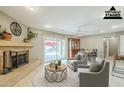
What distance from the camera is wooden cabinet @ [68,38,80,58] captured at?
1009cm

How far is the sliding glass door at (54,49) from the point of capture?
826 cm

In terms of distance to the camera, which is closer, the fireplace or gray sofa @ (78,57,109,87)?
gray sofa @ (78,57,109,87)

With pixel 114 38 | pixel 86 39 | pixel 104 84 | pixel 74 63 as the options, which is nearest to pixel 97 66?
pixel 104 84

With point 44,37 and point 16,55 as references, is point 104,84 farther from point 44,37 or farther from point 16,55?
point 44,37

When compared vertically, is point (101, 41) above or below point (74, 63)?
above

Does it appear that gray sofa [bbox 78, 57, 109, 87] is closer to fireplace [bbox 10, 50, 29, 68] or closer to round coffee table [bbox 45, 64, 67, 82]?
→ round coffee table [bbox 45, 64, 67, 82]

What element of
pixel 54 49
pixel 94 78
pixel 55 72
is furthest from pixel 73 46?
pixel 94 78

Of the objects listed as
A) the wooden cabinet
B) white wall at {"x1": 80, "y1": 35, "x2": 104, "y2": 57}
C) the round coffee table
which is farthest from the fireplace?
white wall at {"x1": 80, "y1": 35, "x2": 104, "y2": 57}

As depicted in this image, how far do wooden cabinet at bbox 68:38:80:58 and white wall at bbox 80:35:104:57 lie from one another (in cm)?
59

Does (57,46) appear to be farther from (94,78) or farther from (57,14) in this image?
(94,78)

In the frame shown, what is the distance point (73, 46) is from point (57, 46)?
2.13 meters

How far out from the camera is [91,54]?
8984mm
